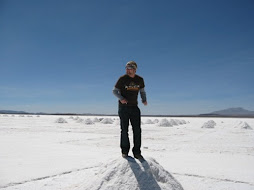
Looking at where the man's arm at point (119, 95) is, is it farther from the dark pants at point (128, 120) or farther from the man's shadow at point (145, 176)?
the man's shadow at point (145, 176)

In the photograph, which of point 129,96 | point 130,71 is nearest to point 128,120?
point 129,96

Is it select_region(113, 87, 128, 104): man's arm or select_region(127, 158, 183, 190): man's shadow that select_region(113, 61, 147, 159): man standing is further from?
select_region(127, 158, 183, 190): man's shadow

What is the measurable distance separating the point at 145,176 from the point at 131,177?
0.19m

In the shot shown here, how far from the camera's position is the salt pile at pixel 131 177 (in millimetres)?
3160

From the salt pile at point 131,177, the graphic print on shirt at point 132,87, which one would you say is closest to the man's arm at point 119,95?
the graphic print on shirt at point 132,87

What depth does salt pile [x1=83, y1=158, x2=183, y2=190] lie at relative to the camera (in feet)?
10.4

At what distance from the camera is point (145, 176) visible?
10.8 feet

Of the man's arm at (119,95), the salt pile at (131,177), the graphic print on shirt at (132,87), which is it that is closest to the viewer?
the salt pile at (131,177)

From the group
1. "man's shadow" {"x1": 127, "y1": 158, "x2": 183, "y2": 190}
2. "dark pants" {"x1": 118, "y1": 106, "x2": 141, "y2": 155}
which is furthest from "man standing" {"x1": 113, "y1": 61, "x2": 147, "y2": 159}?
"man's shadow" {"x1": 127, "y1": 158, "x2": 183, "y2": 190}

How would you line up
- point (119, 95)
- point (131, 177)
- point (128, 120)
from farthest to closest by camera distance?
point (128, 120) < point (119, 95) < point (131, 177)

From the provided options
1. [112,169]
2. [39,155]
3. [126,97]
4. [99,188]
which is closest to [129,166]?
[112,169]

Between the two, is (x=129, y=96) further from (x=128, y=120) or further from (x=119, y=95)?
(x=128, y=120)

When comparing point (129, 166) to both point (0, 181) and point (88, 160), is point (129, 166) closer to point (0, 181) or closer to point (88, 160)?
point (0, 181)

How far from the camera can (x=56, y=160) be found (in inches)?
241
